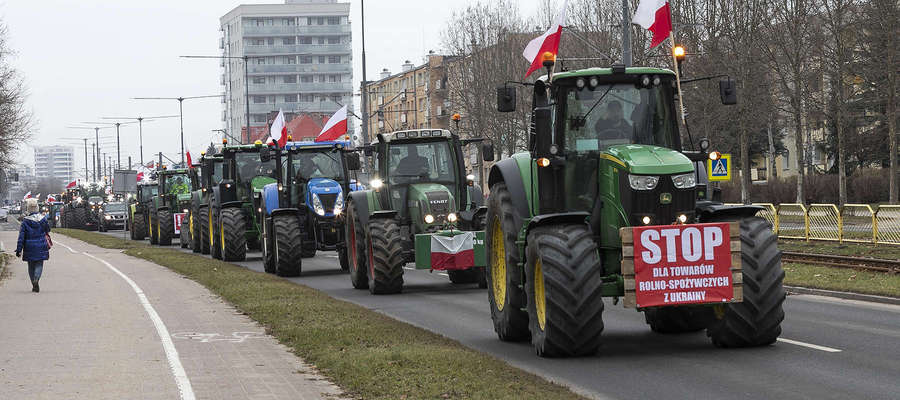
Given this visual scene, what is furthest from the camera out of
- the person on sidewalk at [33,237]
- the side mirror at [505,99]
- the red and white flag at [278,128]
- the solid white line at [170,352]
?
the red and white flag at [278,128]

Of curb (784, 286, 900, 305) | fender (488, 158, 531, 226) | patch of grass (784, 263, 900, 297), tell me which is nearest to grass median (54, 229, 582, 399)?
fender (488, 158, 531, 226)

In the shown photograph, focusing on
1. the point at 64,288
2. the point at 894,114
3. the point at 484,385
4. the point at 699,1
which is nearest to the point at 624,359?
the point at 484,385

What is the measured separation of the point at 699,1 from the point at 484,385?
40631 mm

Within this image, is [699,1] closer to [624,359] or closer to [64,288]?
[64,288]

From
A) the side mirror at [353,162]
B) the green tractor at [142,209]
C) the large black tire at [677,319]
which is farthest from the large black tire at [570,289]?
the green tractor at [142,209]

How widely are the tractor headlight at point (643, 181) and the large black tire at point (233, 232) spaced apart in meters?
20.9

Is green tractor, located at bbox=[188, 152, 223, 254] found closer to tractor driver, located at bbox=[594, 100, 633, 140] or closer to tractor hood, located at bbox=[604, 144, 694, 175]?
tractor driver, located at bbox=[594, 100, 633, 140]

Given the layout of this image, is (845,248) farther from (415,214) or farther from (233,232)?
(233,232)

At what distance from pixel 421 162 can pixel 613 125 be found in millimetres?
9288

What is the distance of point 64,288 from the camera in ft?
78.7

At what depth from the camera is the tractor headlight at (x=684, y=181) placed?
11.9 meters

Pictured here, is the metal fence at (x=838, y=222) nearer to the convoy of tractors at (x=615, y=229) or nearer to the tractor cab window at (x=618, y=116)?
the convoy of tractors at (x=615, y=229)

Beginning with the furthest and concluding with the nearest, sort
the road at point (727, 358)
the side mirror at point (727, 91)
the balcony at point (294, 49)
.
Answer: the balcony at point (294, 49)
the side mirror at point (727, 91)
the road at point (727, 358)

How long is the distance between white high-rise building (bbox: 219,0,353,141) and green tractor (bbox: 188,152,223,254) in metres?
142
